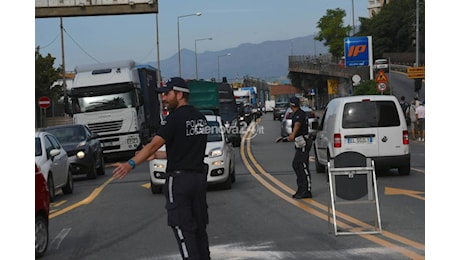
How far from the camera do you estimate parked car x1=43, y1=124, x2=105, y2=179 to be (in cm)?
2167

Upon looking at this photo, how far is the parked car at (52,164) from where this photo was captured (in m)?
15.9

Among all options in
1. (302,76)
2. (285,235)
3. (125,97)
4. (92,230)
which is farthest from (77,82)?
(302,76)

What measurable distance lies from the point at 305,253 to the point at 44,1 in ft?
75.0

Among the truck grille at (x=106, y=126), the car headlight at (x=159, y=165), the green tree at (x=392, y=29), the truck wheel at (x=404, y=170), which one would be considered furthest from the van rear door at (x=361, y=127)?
the green tree at (x=392, y=29)

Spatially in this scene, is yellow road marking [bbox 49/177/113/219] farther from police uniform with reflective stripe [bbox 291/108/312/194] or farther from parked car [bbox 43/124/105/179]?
police uniform with reflective stripe [bbox 291/108/312/194]

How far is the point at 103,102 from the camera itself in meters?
29.8

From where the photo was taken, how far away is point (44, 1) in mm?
29703

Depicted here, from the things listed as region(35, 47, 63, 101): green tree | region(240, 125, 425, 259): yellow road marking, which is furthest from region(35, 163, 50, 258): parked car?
region(35, 47, 63, 101): green tree

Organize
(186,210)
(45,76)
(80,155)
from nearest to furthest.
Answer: (186,210), (80,155), (45,76)

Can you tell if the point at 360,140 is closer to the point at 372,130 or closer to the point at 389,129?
the point at 372,130

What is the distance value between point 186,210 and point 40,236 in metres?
3.20

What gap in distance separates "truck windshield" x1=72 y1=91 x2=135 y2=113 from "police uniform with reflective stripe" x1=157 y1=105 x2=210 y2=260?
2281 centimetres

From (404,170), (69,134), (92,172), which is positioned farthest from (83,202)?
(69,134)

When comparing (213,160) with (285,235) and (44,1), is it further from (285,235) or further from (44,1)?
(44,1)
